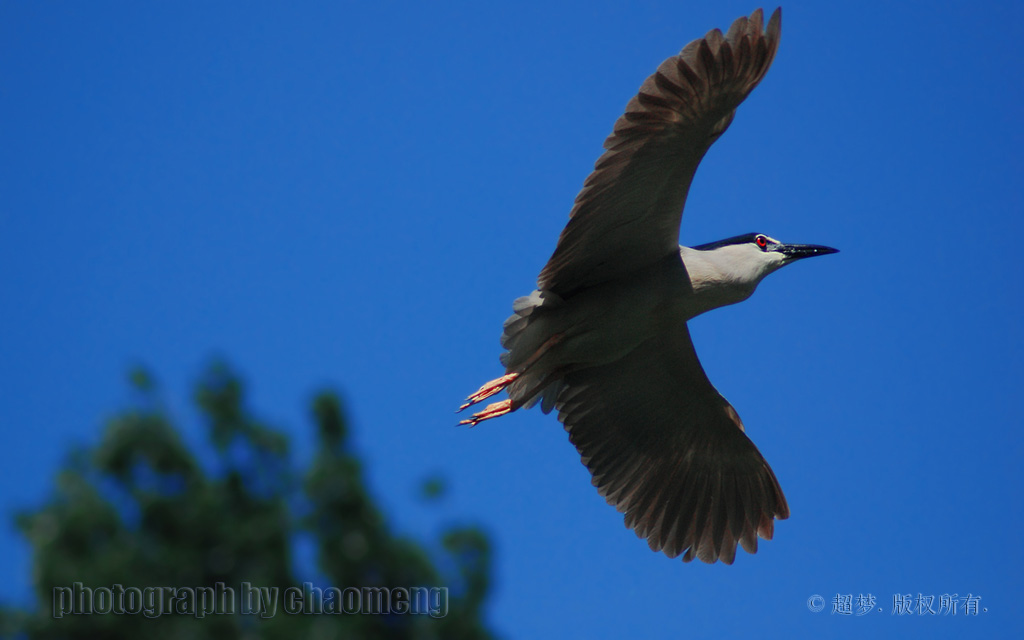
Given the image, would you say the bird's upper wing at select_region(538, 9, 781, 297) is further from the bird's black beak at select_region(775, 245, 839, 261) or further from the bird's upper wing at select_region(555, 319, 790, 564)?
the bird's upper wing at select_region(555, 319, 790, 564)

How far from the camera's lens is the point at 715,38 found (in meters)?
5.59

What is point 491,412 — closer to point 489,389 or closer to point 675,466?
point 489,389

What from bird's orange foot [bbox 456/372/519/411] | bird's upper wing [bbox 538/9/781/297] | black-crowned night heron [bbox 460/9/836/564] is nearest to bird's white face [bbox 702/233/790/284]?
black-crowned night heron [bbox 460/9/836/564]

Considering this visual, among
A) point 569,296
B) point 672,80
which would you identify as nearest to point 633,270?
point 569,296

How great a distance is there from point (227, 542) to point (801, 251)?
4.42m

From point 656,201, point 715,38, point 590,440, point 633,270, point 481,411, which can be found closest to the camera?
point 715,38

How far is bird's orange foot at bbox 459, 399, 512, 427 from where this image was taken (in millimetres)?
7020

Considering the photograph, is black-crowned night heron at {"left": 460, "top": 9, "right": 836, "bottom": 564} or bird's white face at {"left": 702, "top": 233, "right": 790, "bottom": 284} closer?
black-crowned night heron at {"left": 460, "top": 9, "right": 836, "bottom": 564}

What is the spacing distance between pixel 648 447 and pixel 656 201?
2.19 m

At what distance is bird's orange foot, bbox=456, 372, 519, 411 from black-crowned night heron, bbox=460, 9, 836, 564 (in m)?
0.01

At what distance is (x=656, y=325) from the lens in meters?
6.80

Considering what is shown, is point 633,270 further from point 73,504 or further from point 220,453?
point 73,504

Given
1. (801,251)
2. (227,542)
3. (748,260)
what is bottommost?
(227,542)

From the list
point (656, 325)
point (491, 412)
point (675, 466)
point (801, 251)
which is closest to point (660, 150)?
point (656, 325)
